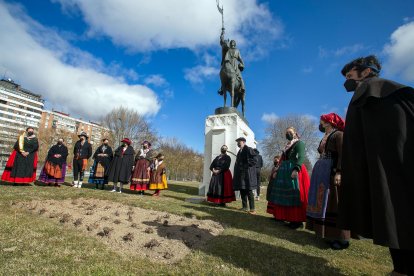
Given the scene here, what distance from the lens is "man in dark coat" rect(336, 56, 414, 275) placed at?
202 cm

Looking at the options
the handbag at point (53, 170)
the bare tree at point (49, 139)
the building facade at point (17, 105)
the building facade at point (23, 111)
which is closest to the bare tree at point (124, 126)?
the bare tree at point (49, 139)

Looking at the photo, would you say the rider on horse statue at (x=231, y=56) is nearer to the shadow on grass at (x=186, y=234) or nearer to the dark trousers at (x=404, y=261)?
the shadow on grass at (x=186, y=234)

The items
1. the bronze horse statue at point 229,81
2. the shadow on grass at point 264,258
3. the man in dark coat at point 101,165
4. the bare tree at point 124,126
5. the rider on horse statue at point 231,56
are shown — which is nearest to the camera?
the shadow on grass at point 264,258

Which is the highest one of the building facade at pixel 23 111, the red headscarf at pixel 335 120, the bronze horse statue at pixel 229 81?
the building facade at pixel 23 111

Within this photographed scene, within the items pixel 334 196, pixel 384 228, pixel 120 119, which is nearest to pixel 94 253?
pixel 384 228

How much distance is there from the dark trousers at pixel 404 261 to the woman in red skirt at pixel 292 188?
2.54m

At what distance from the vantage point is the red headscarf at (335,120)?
13.7ft

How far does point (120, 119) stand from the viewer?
34938mm

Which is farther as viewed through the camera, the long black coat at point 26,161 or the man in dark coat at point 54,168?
the man in dark coat at point 54,168

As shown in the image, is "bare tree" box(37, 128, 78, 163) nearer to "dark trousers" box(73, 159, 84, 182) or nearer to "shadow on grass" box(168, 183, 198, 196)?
"shadow on grass" box(168, 183, 198, 196)

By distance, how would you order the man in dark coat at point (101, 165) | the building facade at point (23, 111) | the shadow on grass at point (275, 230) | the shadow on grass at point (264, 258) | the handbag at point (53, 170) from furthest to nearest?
1. the building facade at point (23, 111)
2. the man in dark coat at point (101, 165)
3. the handbag at point (53, 170)
4. the shadow on grass at point (275, 230)
5. the shadow on grass at point (264, 258)

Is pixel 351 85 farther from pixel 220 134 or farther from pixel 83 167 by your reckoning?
pixel 83 167

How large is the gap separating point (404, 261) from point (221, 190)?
555 centimetres

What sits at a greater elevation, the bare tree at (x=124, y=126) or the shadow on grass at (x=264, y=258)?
the bare tree at (x=124, y=126)
